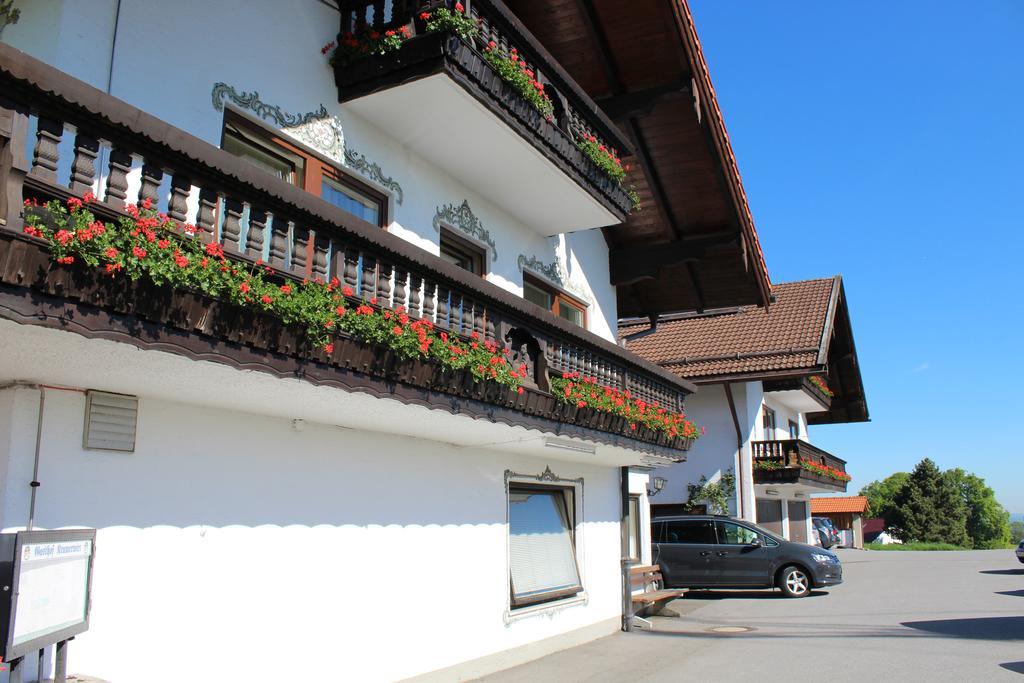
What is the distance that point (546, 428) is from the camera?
9.00m

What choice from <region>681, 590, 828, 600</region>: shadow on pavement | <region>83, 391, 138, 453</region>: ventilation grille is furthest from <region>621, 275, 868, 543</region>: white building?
<region>83, 391, 138, 453</region>: ventilation grille

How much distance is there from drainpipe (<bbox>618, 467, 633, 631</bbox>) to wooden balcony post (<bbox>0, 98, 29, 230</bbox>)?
10.8m

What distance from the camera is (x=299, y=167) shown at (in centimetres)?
803

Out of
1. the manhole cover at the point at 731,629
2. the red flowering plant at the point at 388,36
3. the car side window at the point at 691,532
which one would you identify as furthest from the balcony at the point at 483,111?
the car side window at the point at 691,532

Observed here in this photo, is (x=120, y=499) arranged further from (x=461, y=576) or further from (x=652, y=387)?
(x=652, y=387)

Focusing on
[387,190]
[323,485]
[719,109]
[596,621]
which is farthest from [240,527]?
[719,109]

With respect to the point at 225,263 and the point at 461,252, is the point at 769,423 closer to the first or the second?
the point at 461,252

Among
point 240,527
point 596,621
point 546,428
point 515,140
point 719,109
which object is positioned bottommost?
point 596,621

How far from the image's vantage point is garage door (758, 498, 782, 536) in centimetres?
2667

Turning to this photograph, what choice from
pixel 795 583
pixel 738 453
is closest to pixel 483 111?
pixel 795 583

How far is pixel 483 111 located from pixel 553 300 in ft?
15.1

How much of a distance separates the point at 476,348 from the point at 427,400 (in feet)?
3.05

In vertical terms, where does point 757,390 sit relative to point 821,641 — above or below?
above

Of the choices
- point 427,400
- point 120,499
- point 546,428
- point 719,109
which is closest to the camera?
point 120,499
